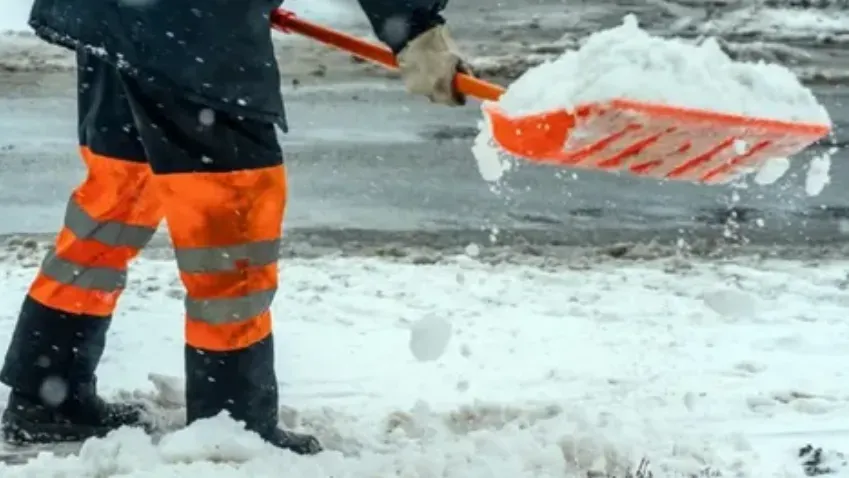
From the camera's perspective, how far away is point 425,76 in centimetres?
312

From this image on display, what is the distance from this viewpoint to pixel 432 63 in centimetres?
311

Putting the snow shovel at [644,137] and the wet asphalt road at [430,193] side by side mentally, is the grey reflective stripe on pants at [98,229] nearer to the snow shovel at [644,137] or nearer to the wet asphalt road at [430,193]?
the snow shovel at [644,137]

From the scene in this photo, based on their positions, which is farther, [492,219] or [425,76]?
[492,219]

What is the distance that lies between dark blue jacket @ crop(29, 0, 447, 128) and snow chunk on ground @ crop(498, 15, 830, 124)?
1.25 ft

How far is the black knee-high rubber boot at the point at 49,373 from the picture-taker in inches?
A: 134

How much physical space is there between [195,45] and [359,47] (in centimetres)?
50

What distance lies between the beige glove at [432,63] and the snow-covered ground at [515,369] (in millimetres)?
840

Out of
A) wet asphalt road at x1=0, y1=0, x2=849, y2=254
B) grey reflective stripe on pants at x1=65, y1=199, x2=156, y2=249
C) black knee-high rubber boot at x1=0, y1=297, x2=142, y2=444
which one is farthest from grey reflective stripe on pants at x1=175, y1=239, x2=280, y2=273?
wet asphalt road at x1=0, y1=0, x2=849, y2=254

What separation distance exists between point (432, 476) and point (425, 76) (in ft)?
2.96

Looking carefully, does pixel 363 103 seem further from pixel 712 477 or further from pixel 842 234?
pixel 712 477

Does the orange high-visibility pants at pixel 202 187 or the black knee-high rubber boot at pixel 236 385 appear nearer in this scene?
the orange high-visibility pants at pixel 202 187

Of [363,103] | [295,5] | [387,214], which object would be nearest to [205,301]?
[387,214]

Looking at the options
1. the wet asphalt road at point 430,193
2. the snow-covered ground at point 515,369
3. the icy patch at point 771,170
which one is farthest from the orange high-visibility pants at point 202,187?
the wet asphalt road at point 430,193

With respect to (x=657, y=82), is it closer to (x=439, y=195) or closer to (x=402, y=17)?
(x=402, y=17)
